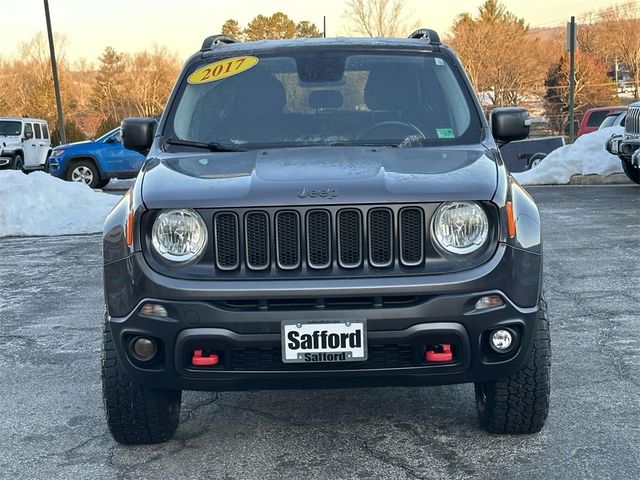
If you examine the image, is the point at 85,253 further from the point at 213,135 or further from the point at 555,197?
the point at 555,197

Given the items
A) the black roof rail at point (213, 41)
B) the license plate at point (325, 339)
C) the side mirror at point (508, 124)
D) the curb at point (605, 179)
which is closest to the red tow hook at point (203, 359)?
the license plate at point (325, 339)

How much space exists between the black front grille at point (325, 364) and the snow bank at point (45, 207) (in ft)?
30.2

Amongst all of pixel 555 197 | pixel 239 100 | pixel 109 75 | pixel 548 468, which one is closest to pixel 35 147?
pixel 555 197

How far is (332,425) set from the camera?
437 cm

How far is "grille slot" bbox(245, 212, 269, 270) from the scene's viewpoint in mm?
3578

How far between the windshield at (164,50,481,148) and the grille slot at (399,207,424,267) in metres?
1.01

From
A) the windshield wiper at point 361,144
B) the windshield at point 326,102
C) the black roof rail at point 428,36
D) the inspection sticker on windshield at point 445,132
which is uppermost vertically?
the black roof rail at point 428,36

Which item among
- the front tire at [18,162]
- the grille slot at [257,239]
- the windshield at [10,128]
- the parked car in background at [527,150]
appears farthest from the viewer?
the windshield at [10,128]

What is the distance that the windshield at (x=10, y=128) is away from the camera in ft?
88.9

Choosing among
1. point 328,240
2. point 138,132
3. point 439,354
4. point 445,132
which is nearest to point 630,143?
point 445,132

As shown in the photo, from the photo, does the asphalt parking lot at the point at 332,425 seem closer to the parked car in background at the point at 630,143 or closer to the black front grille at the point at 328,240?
the black front grille at the point at 328,240

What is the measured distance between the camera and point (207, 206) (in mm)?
3588

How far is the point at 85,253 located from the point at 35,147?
1830 centimetres

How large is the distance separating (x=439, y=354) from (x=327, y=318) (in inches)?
18.0
